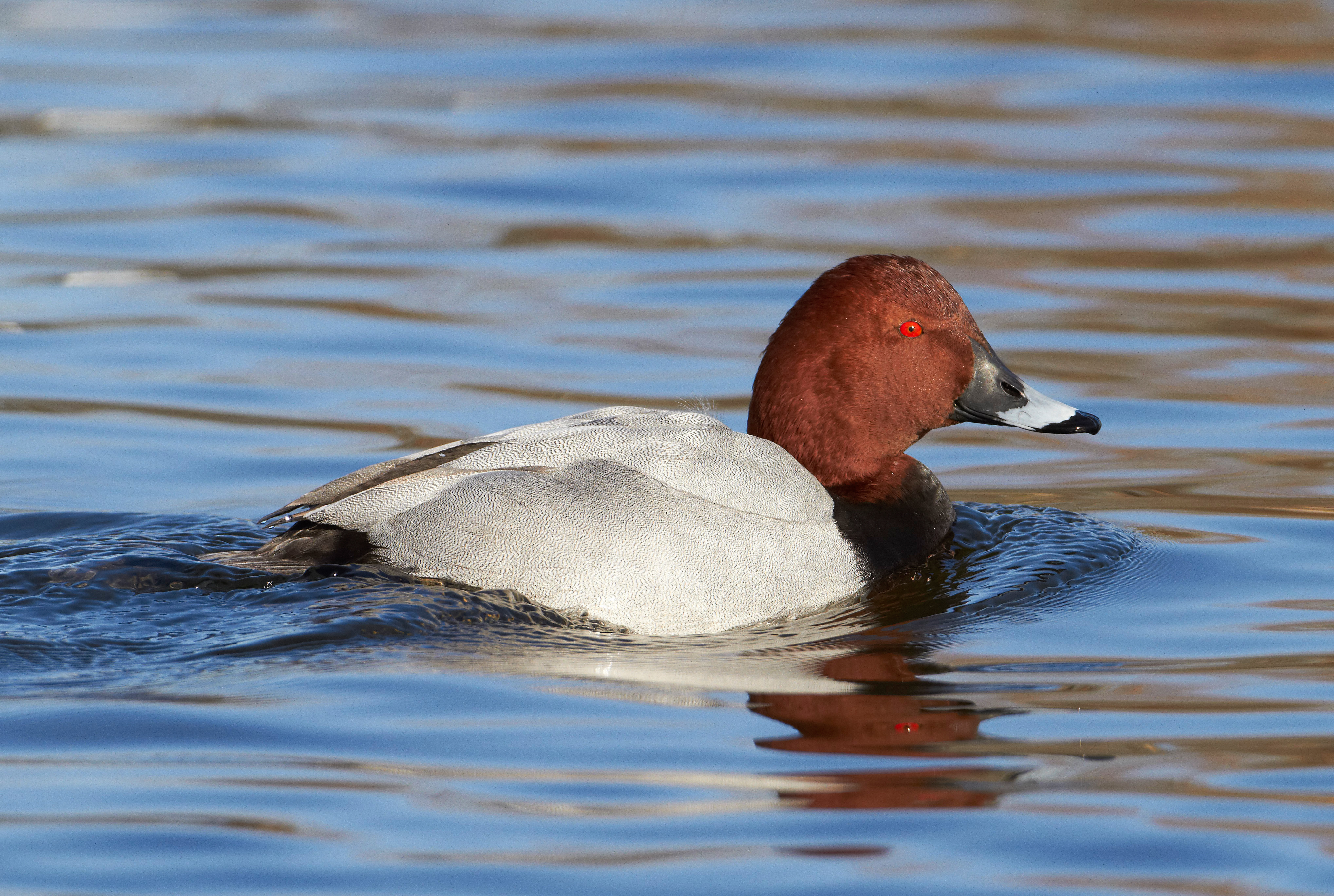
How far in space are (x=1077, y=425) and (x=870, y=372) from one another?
757mm

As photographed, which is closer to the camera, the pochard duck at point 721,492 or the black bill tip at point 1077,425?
the pochard duck at point 721,492

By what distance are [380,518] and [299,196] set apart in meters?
6.36

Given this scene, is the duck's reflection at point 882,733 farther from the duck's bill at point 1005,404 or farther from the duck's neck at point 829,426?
the duck's bill at point 1005,404

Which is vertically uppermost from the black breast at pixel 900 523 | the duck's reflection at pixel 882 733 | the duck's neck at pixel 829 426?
the duck's neck at pixel 829 426

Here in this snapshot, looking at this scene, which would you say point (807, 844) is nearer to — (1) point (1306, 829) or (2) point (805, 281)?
(1) point (1306, 829)

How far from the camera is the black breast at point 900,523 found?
5914 millimetres

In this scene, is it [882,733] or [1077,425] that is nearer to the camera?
[882,733]

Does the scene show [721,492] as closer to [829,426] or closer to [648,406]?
[829,426]

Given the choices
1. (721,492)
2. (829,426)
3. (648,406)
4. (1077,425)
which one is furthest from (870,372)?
(648,406)

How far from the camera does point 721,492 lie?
5543 millimetres

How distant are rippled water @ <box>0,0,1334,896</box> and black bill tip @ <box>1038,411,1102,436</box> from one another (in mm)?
401

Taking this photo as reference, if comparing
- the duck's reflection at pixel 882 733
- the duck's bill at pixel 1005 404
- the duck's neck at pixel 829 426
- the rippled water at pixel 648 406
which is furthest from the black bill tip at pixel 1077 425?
the duck's reflection at pixel 882 733

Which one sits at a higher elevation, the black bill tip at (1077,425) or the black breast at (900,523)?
the black bill tip at (1077,425)

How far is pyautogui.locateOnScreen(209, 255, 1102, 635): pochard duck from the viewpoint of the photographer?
5414 millimetres
